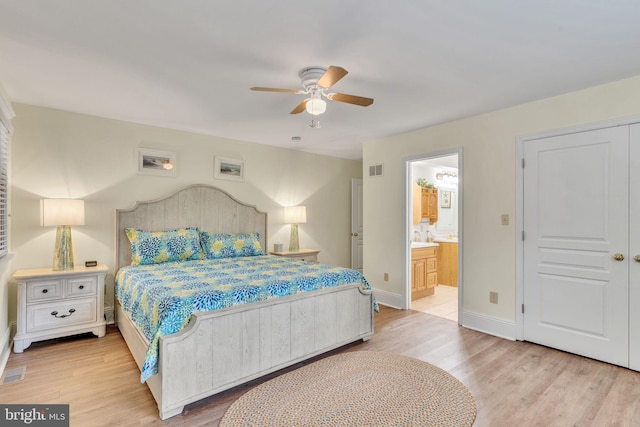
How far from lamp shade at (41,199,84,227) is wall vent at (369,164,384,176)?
360cm

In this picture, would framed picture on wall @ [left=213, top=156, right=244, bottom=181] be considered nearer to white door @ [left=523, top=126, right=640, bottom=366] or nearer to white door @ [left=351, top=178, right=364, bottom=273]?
white door @ [left=351, top=178, right=364, bottom=273]

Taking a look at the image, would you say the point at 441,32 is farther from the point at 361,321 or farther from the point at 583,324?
the point at 583,324

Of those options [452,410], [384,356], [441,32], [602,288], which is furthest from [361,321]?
[441,32]

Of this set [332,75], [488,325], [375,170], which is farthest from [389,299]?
[332,75]

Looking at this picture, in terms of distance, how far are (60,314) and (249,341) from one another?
2.15 metres

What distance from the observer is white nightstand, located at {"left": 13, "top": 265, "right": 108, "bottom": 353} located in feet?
9.86

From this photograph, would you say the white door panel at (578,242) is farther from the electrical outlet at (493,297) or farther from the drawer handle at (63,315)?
the drawer handle at (63,315)

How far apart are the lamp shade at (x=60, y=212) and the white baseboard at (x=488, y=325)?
4292mm

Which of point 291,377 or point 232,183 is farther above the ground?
point 232,183

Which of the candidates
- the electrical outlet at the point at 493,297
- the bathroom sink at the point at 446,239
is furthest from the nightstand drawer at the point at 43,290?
the bathroom sink at the point at 446,239

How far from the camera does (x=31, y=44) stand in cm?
213

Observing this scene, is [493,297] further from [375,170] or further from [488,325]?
[375,170]

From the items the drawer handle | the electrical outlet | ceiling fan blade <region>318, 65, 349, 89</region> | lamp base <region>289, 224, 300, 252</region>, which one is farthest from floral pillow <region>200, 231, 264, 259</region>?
the electrical outlet

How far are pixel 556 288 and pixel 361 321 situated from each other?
186 cm
